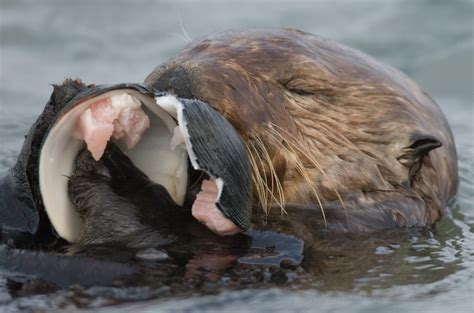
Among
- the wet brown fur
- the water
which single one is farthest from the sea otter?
the water

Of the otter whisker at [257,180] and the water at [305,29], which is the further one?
the otter whisker at [257,180]

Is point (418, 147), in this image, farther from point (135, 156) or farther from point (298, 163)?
point (135, 156)

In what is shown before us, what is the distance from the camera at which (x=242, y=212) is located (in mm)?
3383

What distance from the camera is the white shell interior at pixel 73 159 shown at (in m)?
3.37

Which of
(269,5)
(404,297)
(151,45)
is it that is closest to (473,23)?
(269,5)

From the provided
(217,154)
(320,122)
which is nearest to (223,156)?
(217,154)

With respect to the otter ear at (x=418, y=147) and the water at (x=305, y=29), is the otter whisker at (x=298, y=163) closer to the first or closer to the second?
the water at (x=305, y=29)

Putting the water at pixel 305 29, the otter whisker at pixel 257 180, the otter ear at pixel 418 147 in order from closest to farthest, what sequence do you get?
the water at pixel 305 29, the otter whisker at pixel 257 180, the otter ear at pixel 418 147

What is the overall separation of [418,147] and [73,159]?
145 cm

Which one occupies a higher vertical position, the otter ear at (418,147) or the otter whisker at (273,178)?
the otter ear at (418,147)

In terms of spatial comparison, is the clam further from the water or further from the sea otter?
the water

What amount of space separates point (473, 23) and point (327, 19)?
144 centimetres

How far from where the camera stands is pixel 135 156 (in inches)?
146

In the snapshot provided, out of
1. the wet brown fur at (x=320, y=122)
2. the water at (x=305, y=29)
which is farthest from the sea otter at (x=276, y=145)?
the water at (x=305, y=29)
